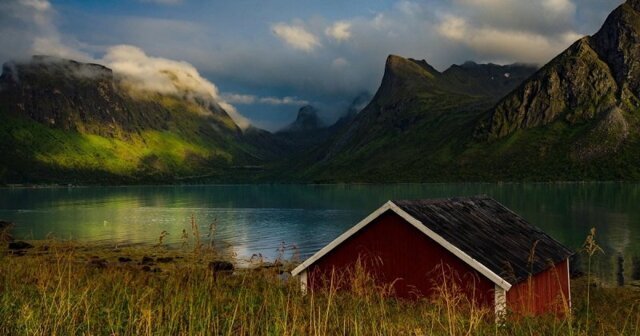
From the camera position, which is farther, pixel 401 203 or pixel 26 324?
pixel 401 203

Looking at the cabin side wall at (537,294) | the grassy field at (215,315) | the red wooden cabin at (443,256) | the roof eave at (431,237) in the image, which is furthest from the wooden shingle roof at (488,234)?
the grassy field at (215,315)

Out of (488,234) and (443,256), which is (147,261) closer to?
(488,234)

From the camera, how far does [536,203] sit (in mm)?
125312

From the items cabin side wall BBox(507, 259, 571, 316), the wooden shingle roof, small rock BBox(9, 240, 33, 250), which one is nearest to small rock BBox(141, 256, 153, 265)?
small rock BBox(9, 240, 33, 250)

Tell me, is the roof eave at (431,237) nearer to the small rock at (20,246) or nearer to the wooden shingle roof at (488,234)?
the wooden shingle roof at (488,234)

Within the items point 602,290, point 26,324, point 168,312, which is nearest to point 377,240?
point 168,312

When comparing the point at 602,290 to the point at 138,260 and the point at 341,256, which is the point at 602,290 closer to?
the point at 341,256

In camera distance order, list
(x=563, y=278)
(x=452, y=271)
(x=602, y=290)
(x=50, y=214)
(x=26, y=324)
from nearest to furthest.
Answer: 1. (x=26, y=324)
2. (x=452, y=271)
3. (x=563, y=278)
4. (x=602, y=290)
5. (x=50, y=214)

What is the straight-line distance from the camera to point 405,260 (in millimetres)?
20469

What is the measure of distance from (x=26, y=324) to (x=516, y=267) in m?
15.9

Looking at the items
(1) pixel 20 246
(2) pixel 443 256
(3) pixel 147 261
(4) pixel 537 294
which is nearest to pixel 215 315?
(2) pixel 443 256

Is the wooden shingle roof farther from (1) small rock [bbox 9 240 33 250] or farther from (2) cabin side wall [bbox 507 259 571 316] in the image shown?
(1) small rock [bbox 9 240 33 250]

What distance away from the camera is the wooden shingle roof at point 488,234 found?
19.4 metres

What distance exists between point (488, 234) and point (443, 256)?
10.7 ft
